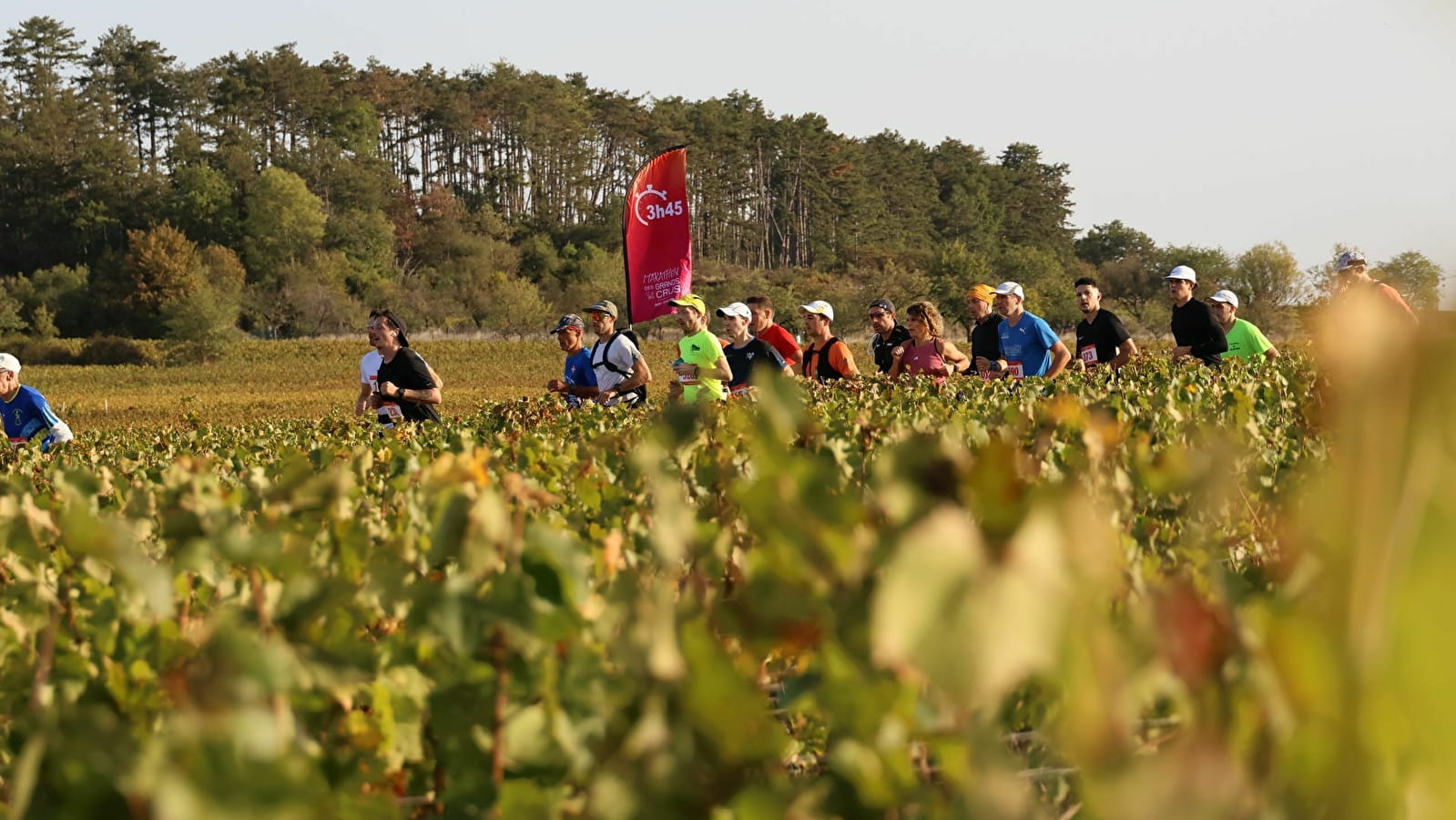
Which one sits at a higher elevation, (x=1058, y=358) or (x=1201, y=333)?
(x=1201, y=333)

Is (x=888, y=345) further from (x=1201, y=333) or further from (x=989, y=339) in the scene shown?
(x=1201, y=333)

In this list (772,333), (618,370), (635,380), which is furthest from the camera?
(772,333)

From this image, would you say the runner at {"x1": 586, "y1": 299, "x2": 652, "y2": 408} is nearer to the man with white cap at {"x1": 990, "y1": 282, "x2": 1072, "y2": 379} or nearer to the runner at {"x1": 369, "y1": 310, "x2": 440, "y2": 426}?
the runner at {"x1": 369, "y1": 310, "x2": 440, "y2": 426}

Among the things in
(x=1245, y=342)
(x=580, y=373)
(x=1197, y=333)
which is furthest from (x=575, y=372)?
(x=1245, y=342)

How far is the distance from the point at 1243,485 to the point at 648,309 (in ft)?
64.4

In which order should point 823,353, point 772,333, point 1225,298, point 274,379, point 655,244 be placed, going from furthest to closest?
point 274,379, point 655,244, point 1225,298, point 772,333, point 823,353

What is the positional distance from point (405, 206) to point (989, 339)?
99.8 metres

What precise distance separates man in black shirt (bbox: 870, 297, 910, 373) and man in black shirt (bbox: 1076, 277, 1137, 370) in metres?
1.43

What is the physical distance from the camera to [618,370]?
10.8 meters

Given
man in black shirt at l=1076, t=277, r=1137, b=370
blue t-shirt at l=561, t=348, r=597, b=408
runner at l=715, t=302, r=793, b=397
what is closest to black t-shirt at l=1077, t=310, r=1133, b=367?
man in black shirt at l=1076, t=277, r=1137, b=370

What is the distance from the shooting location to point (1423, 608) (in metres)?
0.49

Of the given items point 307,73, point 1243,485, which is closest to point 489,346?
point 307,73

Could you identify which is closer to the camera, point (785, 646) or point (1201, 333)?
point (785, 646)

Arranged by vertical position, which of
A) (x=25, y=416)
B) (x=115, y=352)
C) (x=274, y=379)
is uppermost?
(x=25, y=416)
